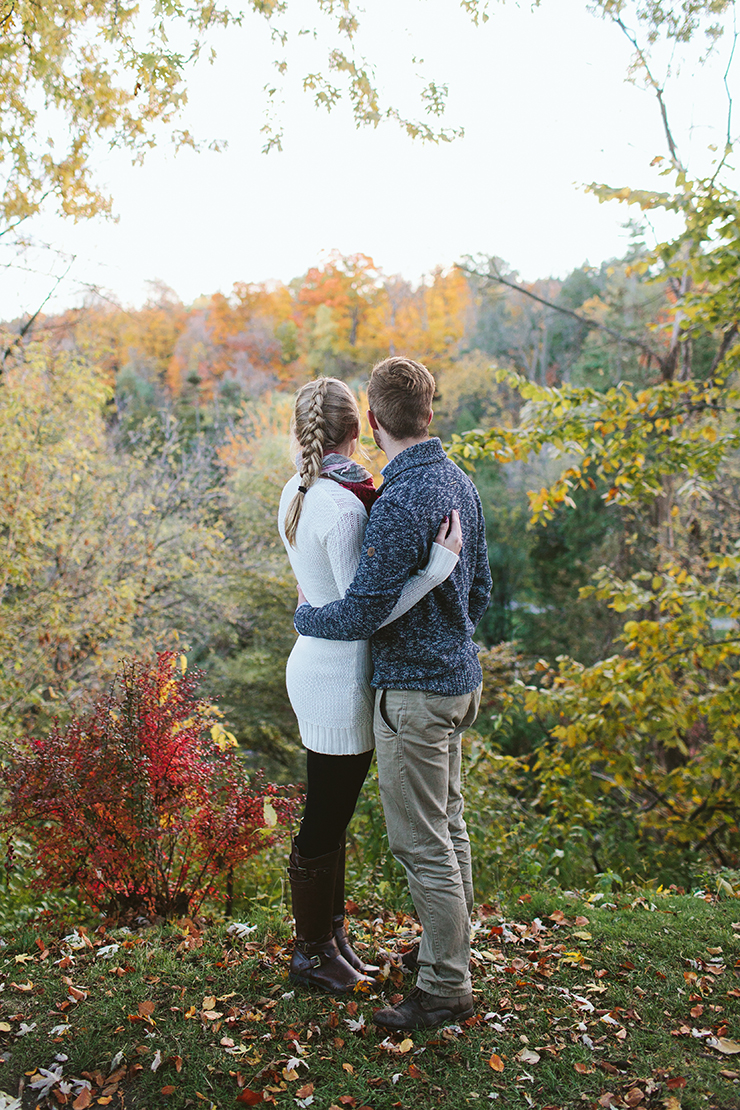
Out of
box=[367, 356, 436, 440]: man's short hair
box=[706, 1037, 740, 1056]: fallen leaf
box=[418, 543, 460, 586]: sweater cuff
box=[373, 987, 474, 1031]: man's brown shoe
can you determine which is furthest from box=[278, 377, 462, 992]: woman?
box=[706, 1037, 740, 1056]: fallen leaf

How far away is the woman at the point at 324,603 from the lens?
87.7 inches

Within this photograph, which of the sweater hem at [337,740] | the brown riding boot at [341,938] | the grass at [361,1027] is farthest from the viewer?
the brown riding boot at [341,938]

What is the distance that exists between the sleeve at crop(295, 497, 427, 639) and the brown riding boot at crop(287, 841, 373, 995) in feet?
2.66

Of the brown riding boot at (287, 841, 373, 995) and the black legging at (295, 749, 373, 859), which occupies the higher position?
the black legging at (295, 749, 373, 859)

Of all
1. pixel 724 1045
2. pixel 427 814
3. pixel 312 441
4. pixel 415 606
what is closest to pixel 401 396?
pixel 312 441

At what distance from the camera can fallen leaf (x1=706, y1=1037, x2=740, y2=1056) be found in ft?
7.18

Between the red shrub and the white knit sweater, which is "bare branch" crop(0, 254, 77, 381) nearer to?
the red shrub

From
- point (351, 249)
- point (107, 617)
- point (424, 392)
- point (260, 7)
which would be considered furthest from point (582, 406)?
point (351, 249)

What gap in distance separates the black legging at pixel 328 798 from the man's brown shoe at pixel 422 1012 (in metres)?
0.48

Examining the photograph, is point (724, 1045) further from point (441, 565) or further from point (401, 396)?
point (401, 396)

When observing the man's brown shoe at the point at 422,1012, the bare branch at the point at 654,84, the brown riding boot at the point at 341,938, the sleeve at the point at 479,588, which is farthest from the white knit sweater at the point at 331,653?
the bare branch at the point at 654,84

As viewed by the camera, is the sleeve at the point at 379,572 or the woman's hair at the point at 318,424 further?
the woman's hair at the point at 318,424

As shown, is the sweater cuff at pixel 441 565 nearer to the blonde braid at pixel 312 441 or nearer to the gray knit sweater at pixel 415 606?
the gray knit sweater at pixel 415 606

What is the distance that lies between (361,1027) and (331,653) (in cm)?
112
